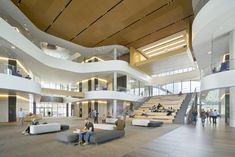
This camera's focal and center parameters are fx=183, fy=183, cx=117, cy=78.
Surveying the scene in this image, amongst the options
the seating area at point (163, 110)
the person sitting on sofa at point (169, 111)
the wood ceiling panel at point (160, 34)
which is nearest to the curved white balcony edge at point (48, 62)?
the wood ceiling panel at point (160, 34)

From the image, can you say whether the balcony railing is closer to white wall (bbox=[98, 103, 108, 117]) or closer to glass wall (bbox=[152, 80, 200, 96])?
glass wall (bbox=[152, 80, 200, 96])

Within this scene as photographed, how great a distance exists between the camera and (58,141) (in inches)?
329

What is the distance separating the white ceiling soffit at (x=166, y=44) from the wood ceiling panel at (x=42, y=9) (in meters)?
13.1

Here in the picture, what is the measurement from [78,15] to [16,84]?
828 cm

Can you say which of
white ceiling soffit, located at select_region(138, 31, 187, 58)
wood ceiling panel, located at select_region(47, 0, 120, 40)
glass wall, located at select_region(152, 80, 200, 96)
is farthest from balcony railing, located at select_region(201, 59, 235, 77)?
glass wall, located at select_region(152, 80, 200, 96)

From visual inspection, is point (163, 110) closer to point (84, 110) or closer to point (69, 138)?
point (69, 138)

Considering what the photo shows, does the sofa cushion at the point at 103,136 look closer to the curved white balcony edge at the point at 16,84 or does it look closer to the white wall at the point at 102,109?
the curved white balcony edge at the point at 16,84

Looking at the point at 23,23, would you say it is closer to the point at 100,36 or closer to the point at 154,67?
the point at 100,36

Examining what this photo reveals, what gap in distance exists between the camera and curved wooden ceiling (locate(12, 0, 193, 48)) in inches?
610

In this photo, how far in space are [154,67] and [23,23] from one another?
18224mm

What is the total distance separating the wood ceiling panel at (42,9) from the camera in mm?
14961

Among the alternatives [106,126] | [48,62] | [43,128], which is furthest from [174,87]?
[43,128]

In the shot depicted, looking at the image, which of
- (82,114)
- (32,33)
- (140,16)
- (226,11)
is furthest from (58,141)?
(82,114)

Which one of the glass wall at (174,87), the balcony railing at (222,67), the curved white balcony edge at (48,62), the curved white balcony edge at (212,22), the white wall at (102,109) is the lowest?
the white wall at (102,109)
